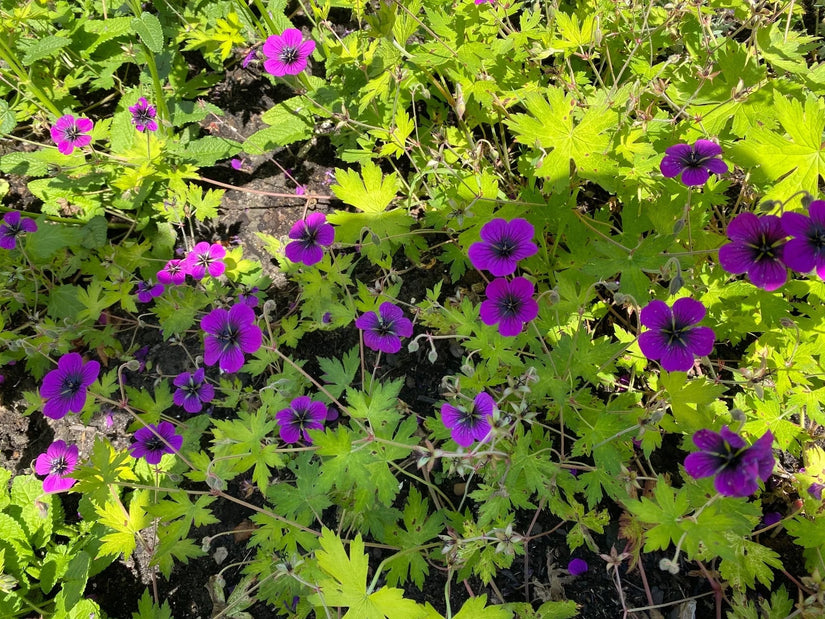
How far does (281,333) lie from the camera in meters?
2.57

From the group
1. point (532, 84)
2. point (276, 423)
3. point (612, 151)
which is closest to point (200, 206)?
point (276, 423)

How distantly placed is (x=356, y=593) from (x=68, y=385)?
4.59 ft

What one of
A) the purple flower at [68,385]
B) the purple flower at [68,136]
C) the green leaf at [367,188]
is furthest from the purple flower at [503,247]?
the purple flower at [68,136]

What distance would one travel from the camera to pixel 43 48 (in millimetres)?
2838

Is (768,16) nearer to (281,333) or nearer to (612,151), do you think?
(612,151)

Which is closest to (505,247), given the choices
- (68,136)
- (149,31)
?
(149,31)

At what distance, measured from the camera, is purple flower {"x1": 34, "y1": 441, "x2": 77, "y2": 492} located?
6.45 ft

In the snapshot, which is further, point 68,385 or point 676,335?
point 68,385

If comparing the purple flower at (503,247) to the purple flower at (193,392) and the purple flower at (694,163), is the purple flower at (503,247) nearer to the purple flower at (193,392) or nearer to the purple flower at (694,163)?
the purple flower at (694,163)

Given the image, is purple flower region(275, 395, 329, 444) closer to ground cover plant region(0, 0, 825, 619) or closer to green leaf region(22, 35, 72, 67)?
ground cover plant region(0, 0, 825, 619)

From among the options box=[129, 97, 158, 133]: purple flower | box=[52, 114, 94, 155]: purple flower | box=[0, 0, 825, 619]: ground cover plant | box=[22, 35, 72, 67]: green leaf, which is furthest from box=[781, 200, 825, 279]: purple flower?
box=[22, 35, 72, 67]: green leaf

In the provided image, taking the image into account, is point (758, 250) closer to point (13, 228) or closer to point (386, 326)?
point (386, 326)

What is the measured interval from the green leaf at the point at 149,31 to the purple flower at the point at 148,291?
1.14 m

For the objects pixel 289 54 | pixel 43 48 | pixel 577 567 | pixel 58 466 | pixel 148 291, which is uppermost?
pixel 289 54
